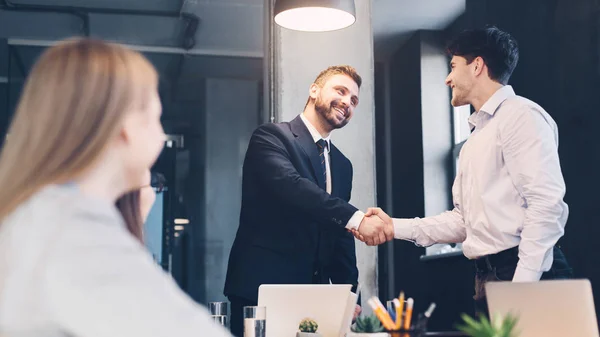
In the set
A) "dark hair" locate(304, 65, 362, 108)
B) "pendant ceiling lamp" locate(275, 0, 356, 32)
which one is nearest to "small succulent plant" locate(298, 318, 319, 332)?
"pendant ceiling lamp" locate(275, 0, 356, 32)

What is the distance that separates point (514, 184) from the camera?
2701 millimetres

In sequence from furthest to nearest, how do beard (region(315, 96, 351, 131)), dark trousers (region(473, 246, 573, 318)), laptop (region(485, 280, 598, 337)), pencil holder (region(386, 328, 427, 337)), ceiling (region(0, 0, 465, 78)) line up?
ceiling (region(0, 0, 465, 78)), beard (region(315, 96, 351, 131)), dark trousers (region(473, 246, 573, 318)), laptop (region(485, 280, 598, 337)), pencil holder (region(386, 328, 427, 337))

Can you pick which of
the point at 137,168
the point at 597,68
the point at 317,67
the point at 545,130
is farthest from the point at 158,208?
the point at 137,168

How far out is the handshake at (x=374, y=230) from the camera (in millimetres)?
3416

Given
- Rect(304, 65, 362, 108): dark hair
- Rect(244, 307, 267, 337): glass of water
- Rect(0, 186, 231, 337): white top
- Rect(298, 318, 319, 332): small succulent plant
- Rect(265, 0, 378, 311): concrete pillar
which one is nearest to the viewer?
Rect(0, 186, 231, 337): white top

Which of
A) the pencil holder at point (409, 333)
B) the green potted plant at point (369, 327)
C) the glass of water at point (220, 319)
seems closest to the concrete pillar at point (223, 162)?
the glass of water at point (220, 319)

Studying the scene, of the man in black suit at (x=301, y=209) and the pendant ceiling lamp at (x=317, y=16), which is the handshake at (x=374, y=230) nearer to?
the man in black suit at (x=301, y=209)

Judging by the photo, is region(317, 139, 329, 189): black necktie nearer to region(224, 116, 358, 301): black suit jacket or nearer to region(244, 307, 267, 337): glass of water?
region(224, 116, 358, 301): black suit jacket

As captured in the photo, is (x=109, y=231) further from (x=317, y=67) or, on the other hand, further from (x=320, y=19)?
(x=317, y=67)

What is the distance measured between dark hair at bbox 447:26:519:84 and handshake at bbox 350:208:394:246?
86 cm

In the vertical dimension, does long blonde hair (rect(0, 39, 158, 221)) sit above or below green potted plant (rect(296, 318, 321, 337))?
above

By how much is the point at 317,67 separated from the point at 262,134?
815 millimetres

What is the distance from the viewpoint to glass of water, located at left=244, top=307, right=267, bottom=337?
2.01 metres

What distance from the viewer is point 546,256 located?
253 cm
